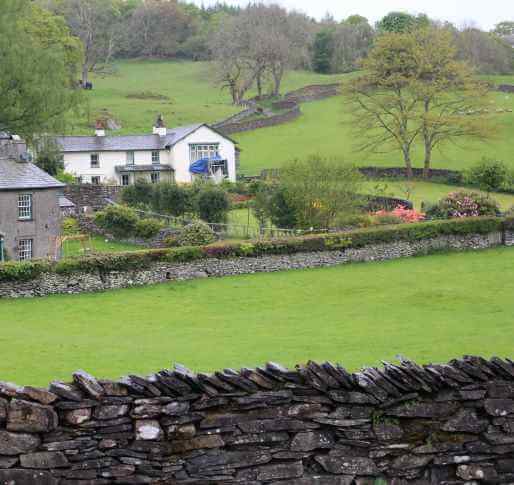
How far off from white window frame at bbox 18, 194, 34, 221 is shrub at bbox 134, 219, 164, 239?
5.84m

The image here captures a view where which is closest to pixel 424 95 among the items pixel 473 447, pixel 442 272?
pixel 442 272

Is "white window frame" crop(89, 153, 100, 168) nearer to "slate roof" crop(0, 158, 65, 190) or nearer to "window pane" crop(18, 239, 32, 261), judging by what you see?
"slate roof" crop(0, 158, 65, 190)

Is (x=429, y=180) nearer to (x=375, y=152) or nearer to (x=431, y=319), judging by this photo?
(x=375, y=152)

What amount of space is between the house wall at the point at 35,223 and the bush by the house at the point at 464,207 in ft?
64.2

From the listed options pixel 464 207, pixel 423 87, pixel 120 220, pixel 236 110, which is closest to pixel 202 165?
pixel 423 87

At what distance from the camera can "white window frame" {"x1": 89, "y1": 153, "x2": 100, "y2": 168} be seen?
7212 cm

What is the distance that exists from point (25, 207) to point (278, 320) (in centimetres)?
2227

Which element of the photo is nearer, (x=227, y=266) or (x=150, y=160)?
(x=227, y=266)

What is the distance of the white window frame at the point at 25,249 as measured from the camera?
154 ft

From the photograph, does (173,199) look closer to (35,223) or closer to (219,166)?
(35,223)

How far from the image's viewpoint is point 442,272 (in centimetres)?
3731

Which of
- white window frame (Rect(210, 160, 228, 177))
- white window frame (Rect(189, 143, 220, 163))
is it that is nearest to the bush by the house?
white window frame (Rect(210, 160, 228, 177))

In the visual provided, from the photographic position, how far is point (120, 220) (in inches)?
2000

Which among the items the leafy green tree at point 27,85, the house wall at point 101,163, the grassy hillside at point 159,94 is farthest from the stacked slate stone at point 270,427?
the grassy hillside at point 159,94
